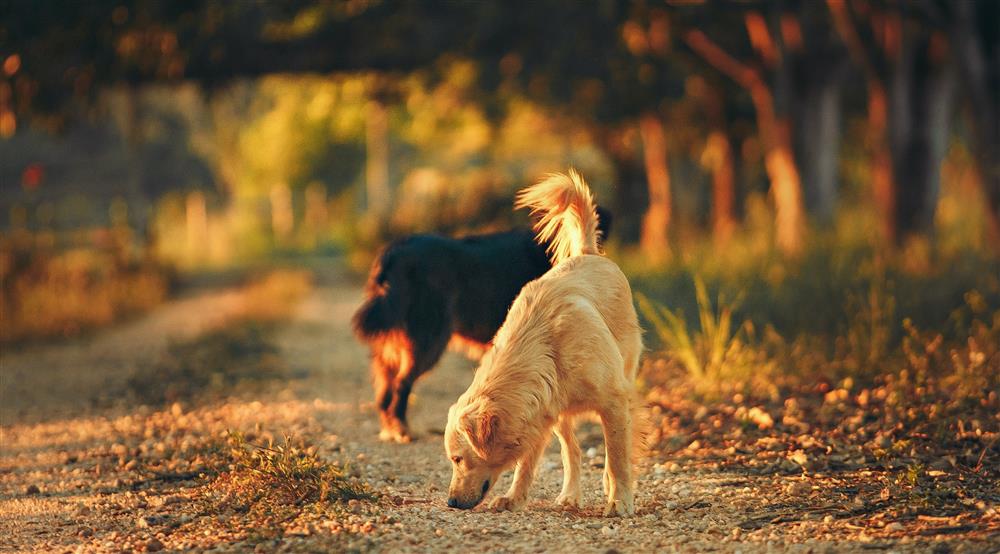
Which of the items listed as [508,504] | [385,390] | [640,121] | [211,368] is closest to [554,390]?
[508,504]

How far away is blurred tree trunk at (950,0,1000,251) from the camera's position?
11250 millimetres

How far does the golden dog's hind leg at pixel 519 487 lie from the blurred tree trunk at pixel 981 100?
7518mm

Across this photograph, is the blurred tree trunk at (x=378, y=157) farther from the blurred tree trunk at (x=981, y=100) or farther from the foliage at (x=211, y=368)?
the blurred tree trunk at (x=981, y=100)

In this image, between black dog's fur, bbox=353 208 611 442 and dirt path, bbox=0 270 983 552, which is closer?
dirt path, bbox=0 270 983 552

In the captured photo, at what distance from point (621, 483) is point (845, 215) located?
1287 cm

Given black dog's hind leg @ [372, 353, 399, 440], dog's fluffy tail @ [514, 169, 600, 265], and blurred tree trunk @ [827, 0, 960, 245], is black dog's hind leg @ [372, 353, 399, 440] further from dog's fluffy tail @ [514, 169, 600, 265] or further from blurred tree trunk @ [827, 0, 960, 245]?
Answer: blurred tree trunk @ [827, 0, 960, 245]

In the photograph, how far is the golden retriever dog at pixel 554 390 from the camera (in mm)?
5086

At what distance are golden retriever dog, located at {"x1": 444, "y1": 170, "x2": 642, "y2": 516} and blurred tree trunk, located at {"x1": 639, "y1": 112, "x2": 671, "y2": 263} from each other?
17.2m

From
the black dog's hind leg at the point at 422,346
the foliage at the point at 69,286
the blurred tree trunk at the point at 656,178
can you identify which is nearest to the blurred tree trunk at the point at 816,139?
the blurred tree trunk at the point at 656,178

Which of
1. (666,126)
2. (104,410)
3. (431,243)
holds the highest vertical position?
(666,126)

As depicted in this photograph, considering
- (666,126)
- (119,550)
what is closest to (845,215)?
(666,126)

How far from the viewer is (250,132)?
193ft

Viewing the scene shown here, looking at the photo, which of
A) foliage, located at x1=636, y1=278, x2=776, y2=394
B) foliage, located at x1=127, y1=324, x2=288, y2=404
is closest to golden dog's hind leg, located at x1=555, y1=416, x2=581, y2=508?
foliage, located at x1=636, y1=278, x2=776, y2=394

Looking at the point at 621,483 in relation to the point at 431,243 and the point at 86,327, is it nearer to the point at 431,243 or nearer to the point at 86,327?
the point at 431,243
